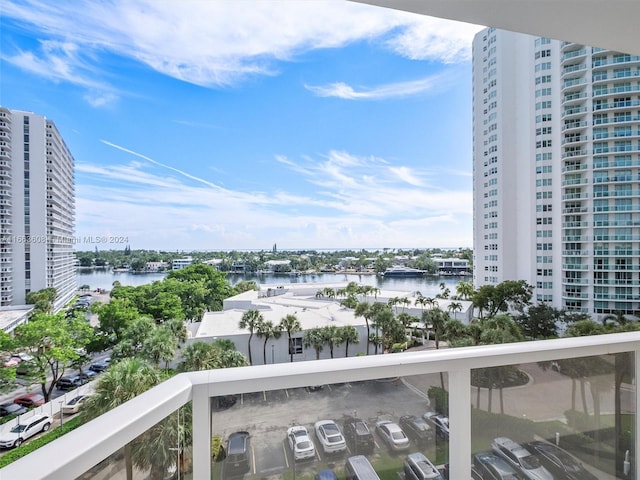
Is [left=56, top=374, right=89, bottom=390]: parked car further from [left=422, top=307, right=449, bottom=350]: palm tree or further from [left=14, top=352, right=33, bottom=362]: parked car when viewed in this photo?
[left=422, top=307, right=449, bottom=350]: palm tree

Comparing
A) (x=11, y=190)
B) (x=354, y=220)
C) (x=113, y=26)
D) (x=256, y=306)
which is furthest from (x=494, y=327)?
(x=113, y=26)

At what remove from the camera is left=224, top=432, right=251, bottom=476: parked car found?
2.46 feet

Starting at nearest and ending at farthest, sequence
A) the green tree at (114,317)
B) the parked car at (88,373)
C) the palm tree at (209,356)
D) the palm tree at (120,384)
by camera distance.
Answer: the palm tree at (120,384) → the parked car at (88,373) → the green tree at (114,317) → the palm tree at (209,356)

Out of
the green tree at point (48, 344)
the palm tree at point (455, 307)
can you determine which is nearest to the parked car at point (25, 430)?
the green tree at point (48, 344)

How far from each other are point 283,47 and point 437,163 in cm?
367

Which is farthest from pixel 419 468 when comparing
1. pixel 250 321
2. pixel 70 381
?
pixel 250 321

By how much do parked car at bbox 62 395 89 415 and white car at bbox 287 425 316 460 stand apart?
3.30 m

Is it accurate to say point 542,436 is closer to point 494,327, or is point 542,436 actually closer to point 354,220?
point 494,327

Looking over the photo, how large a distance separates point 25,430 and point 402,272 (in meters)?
5.02

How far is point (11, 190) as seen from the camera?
3596 millimetres

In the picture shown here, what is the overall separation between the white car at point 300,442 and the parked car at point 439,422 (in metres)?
0.33

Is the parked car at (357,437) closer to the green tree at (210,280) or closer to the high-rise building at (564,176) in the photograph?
the green tree at (210,280)

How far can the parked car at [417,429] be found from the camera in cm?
89

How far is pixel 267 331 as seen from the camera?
225 inches
